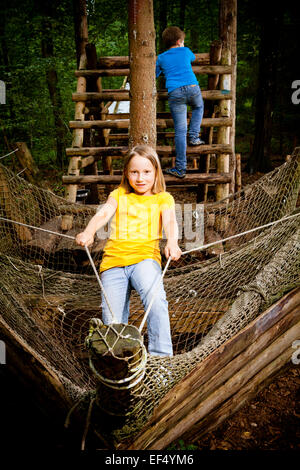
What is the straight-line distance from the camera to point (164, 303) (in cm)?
201

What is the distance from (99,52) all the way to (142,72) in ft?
24.0

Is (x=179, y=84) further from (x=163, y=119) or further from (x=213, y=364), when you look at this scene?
(x=213, y=364)

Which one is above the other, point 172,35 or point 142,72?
point 172,35

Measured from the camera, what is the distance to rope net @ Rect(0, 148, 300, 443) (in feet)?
4.23

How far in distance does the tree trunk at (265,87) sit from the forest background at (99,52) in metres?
0.02

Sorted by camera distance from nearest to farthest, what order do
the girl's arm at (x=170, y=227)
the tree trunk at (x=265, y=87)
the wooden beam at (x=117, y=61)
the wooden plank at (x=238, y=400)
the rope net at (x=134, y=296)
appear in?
the rope net at (x=134, y=296) < the wooden plank at (x=238, y=400) < the girl's arm at (x=170, y=227) < the wooden beam at (x=117, y=61) < the tree trunk at (x=265, y=87)

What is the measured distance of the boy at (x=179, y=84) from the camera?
3865 mm

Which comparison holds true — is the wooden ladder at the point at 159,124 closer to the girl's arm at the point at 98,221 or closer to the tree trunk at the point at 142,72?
the tree trunk at the point at 142,72

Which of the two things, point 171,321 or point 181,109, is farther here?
point 181,109

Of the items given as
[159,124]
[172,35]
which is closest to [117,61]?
[172,35]

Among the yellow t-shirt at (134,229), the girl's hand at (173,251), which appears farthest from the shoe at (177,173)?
the girl's hand at (173,251)

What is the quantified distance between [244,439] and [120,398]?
115cm

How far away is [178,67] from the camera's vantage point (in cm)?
387
